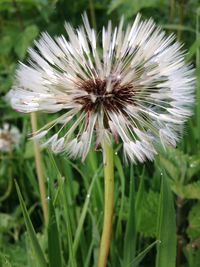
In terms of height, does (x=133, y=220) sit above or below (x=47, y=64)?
below

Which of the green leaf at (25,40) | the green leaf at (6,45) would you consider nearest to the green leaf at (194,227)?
the green leaf at (25,40)

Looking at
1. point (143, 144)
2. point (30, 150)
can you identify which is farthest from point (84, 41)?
point (30, 150)

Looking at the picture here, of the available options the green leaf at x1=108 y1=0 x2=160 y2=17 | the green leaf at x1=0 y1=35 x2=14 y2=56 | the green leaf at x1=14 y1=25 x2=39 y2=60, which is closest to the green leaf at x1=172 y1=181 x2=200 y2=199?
the green leaf at x1=108 y1=0 x2=160 y2=17

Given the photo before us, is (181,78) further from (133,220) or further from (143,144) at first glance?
(133,220)

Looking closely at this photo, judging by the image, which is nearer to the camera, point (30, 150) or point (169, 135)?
point (169, 135)

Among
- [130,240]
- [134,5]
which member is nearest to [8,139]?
[134,5]

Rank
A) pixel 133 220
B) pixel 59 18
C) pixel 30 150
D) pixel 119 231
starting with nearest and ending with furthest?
1. pixel 133 220
2. pixel 119 231
3. pixel 30 150
4. pixel 59 18
